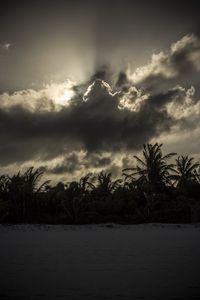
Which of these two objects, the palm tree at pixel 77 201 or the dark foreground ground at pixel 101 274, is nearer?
the dark foreground ground at pixel 101 274

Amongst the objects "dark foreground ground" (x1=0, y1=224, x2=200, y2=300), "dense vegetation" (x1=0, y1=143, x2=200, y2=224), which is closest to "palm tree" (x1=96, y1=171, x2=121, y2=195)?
"dense vegetation" (x1=0, y1=143, x2=200, y2=224)

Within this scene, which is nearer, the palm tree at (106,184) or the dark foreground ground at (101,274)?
the dark foreground ground at (101,274)

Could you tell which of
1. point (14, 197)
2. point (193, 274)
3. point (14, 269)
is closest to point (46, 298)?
point (14, 269)

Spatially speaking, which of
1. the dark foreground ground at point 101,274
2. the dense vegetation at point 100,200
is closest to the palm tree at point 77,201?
the dense vegetation at point 100,200

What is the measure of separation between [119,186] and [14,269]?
62.6 feet

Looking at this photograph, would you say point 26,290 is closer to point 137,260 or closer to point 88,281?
point 88,281

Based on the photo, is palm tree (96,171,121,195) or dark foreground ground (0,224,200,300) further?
palm tree (96,171,121,195)

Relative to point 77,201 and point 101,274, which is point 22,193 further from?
point 101,274

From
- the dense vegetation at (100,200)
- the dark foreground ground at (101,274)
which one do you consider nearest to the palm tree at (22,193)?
the dense vegetation at (100,200)

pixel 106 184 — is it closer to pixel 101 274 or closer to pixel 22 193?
pixel 22 193

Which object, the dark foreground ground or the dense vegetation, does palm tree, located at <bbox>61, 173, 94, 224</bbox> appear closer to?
the dense vegetation

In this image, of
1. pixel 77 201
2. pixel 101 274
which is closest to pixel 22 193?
pixel 77 201

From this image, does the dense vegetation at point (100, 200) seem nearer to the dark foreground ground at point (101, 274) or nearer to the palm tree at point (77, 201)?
the palm tree at point (77, 201)

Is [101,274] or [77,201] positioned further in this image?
[77,201]
